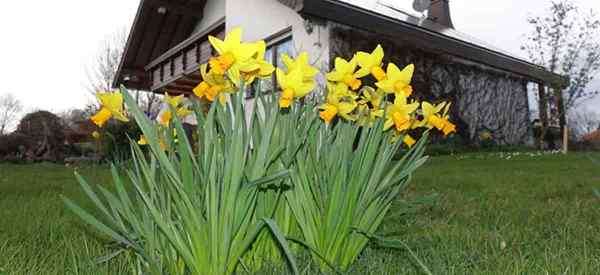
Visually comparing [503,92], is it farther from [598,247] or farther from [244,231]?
[244,231]

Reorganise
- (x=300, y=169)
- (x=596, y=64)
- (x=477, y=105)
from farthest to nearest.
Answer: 1. (x=596, y=64)
2. (x=477, y=105)
3. (x=300, y=169)

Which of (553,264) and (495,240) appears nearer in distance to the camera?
(553,264)

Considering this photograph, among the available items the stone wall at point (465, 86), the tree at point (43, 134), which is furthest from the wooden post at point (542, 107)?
the tree at point (43, 134)

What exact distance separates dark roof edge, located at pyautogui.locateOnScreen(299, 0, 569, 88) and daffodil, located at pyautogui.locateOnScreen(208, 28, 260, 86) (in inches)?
270

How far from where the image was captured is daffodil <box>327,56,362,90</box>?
1.12 m

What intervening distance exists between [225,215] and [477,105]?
11.7 metres

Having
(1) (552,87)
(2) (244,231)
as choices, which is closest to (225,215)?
(2) (244,231)

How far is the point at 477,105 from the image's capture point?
11.6 metres

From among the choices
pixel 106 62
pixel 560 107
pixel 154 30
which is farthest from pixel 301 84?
pixel 106 62

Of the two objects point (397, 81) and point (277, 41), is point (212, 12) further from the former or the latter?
point (397, 81)

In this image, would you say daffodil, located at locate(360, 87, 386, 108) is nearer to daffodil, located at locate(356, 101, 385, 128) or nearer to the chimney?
daffodil, located at locate(356, 101, 385, 128)

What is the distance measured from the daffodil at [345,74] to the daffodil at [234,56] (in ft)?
0.86

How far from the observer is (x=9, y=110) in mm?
25828

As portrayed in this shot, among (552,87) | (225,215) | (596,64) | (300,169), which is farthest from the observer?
(596,64)
